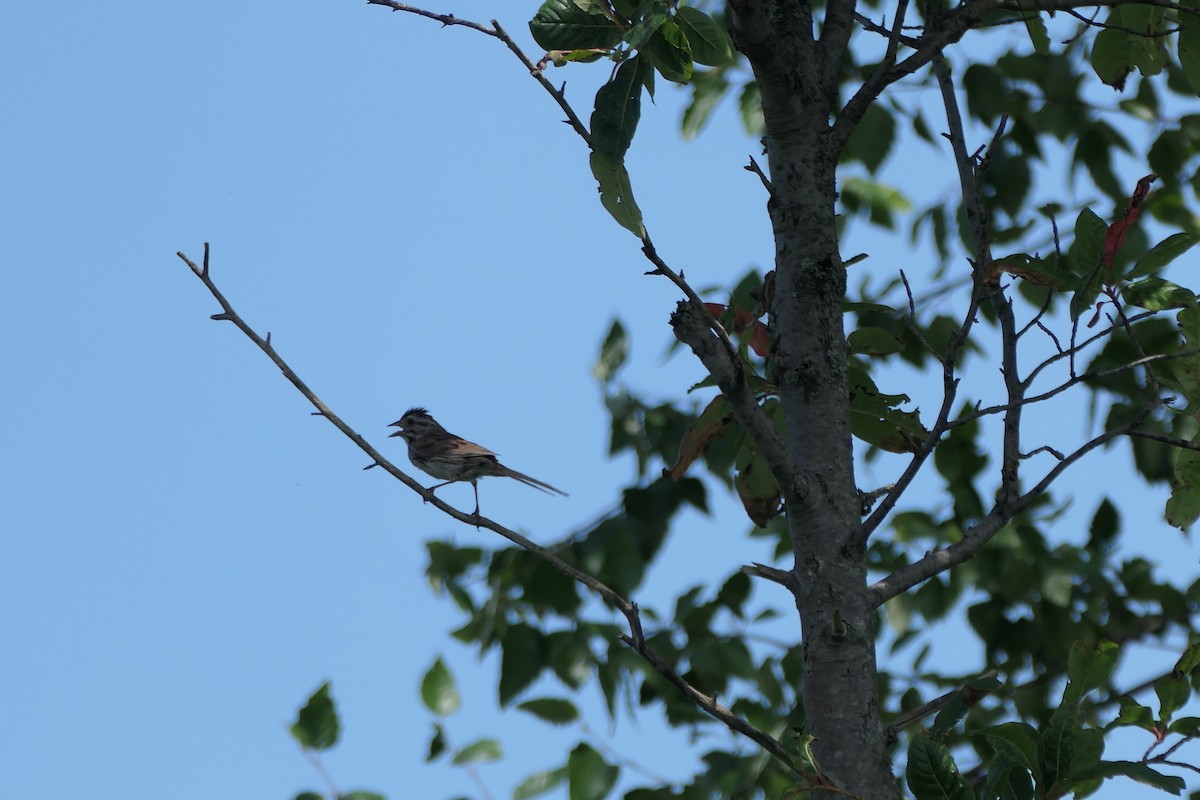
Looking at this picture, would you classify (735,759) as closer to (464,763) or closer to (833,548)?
(464,763)

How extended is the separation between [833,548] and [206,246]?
2.00 metres

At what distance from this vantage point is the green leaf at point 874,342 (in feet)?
11.7

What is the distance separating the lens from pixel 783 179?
3.26 meters

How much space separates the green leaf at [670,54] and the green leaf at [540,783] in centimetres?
282

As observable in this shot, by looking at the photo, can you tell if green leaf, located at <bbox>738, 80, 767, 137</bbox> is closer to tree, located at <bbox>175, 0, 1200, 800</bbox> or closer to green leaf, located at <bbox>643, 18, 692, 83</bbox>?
tree, located at <bbox>175, 0, 1200, 800</bbox>

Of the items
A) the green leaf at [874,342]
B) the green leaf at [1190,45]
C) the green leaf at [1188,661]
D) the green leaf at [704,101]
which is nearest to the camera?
the green leaf at [1188,661]

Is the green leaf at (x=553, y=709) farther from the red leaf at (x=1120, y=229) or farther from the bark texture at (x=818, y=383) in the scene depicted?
the red leaf at (x=1120, y=229)

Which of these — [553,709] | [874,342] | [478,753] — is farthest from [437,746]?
[874,342]

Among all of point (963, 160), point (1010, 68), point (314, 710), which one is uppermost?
point (1010, 68)

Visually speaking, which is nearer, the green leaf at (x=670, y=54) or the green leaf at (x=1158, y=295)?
the green leaf at (x=670, y=54)

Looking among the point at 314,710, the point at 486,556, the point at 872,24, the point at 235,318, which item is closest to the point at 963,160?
the point at 872,24

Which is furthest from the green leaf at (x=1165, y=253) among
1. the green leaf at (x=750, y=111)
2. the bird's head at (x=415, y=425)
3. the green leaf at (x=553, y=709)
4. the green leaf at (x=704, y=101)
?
the bird's head at (x=415, y=425)

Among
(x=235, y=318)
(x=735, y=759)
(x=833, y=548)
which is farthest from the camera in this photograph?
(x=735, y=759)

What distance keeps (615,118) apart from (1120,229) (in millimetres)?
1363
